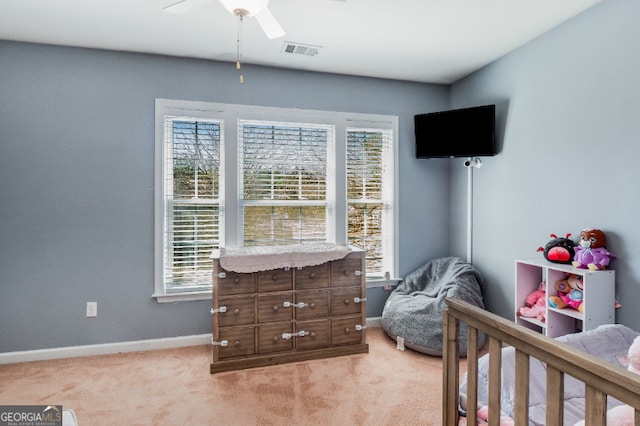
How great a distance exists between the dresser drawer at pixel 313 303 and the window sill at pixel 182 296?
0.92m

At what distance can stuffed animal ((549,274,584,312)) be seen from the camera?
2.30m

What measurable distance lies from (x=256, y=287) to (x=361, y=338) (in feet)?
3.26

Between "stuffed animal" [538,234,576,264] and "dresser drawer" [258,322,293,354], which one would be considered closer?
"stuffed animal" [538,234,576,264]

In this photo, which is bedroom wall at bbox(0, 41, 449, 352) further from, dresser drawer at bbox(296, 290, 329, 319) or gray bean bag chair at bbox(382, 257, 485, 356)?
gray bean bag chair at bbox(382, 257, 485, 356)

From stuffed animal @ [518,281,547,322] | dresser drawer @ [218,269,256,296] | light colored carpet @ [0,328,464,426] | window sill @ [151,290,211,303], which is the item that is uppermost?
dresser drawer @ [218,269,256,296]

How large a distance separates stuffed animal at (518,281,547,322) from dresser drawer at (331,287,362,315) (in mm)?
1229

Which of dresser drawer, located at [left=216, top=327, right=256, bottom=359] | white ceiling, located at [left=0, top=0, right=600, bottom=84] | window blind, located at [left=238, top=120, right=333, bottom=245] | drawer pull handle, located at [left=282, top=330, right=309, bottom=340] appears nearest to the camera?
white ceiling, located at [left=0, top=0, right=600, bottom=84]

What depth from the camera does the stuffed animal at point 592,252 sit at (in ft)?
7.40

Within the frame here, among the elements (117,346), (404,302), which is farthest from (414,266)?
(117,346)

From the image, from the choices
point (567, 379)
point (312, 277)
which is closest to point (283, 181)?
point (312, 277)

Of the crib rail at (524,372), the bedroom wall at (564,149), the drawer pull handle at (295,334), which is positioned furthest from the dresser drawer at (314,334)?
the bedroom wall at (564,149)

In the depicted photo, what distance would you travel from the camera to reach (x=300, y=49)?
9.81 feet

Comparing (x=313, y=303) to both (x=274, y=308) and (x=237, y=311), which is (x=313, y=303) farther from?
(x=237, y=311)

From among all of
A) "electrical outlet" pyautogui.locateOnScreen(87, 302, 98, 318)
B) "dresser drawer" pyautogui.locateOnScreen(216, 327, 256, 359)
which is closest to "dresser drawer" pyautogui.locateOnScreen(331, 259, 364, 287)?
"dresser drawer" pyautogui.locateOnScreen(216, 327, 256, 359)
